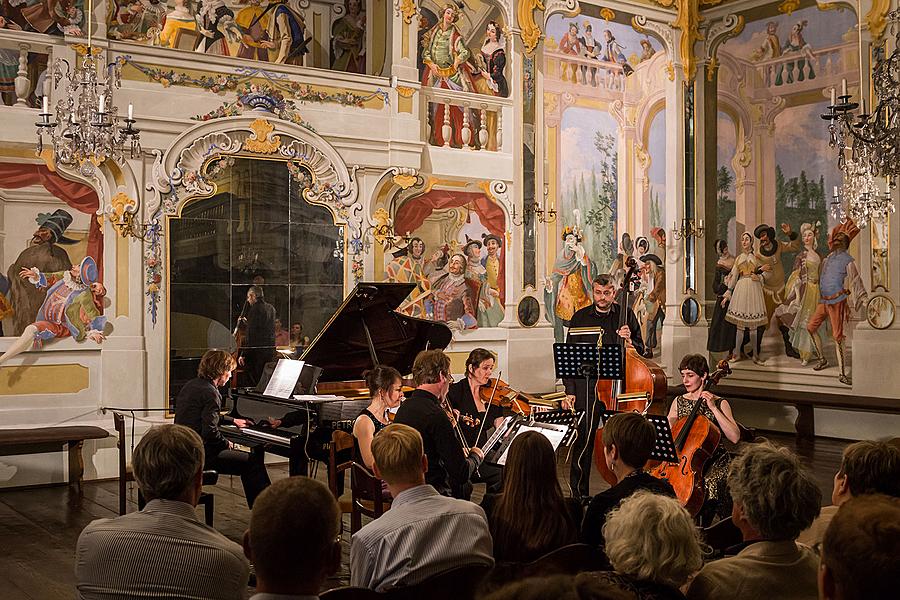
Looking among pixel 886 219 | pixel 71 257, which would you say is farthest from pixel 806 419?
pixel 71 257

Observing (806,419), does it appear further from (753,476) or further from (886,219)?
(753,476)

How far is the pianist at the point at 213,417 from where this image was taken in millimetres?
6184

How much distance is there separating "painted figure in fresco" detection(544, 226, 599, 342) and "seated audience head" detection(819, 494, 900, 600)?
1005 centimetres

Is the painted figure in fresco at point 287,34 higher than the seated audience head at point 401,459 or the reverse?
higher

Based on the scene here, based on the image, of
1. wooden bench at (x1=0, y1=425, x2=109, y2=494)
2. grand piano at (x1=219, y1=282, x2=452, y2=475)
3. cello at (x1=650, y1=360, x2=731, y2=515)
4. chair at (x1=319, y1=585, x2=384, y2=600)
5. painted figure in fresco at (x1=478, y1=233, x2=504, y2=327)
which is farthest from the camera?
painted figure in fresco at (x1=478, y1=233, x2=504, y2=327)

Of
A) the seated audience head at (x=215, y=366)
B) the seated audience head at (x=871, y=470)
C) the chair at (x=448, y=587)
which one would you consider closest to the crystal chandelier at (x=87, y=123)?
the seated audience head at (x=215, y=366)

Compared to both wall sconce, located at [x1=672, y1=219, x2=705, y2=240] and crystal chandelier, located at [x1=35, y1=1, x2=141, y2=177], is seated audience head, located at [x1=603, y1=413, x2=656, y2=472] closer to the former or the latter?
crystal chandelier, located at [x1=35, y1=1, x2=141, y2=177]

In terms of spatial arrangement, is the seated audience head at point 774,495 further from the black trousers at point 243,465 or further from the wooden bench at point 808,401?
the wooden bench at point 808,401

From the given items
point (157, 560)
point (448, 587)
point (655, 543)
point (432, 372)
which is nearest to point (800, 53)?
point (432, 372)

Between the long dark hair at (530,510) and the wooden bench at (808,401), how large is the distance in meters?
8.18

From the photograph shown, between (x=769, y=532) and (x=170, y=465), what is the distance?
195 cm

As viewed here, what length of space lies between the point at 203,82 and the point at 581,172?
5.55m

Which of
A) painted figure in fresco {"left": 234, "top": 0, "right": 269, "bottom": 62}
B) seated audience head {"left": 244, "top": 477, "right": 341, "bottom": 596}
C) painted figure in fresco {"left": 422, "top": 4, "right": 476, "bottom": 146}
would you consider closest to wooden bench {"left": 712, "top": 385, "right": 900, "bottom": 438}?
painted figure in fresco {"left": 422, "top": 4, "right": 476, "bottom": 146}

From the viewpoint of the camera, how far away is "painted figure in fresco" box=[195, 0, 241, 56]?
10.4 m
